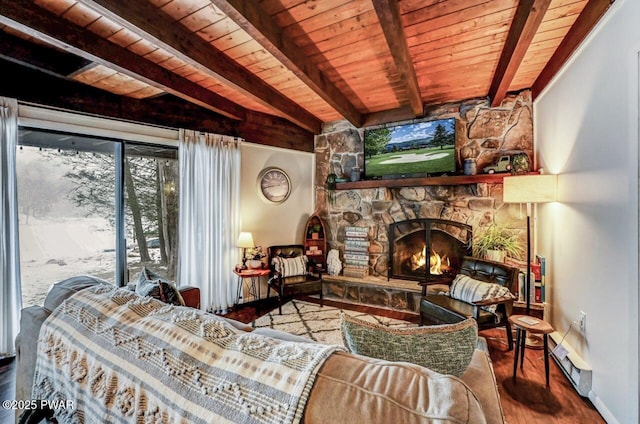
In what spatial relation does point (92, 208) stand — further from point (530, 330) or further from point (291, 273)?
point (530, 330)

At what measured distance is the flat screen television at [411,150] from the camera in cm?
399

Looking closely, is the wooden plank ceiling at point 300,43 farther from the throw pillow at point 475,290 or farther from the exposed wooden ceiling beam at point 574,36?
the throw pillow at point 475,290

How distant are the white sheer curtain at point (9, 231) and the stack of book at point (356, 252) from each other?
3583mm

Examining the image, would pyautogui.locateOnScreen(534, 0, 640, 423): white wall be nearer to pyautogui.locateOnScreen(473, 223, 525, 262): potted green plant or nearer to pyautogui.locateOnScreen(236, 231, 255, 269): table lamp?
pyautogui.locateOnScreen(473, 223, 525, 262): potted green plant

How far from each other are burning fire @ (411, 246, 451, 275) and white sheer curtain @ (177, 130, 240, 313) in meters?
2.57

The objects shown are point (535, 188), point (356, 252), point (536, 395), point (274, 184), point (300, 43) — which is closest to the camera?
point (536, 395)

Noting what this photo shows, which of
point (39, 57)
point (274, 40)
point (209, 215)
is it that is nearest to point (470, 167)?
point (274, 40)

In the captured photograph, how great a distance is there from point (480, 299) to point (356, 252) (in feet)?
6.54

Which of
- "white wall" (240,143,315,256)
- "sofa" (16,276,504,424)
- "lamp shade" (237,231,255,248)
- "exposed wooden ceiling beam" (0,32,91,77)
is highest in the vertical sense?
"exposed wooden ceiling beam" (0,32,91,77)

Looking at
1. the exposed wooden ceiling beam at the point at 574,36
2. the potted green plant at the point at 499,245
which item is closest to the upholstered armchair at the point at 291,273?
the potted green plant at the point at 499,245

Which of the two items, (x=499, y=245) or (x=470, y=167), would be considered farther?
(x=470, y=167)

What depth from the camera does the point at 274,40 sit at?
2.22m

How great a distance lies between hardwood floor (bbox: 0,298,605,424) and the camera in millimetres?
1980

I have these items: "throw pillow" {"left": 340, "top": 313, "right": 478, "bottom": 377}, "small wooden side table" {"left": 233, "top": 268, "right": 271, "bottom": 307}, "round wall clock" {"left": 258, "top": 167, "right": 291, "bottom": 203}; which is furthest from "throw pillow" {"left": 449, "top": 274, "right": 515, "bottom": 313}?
"round wall clock" {"left": 258, "top": 167, "right": 291, "bottom": 203}
